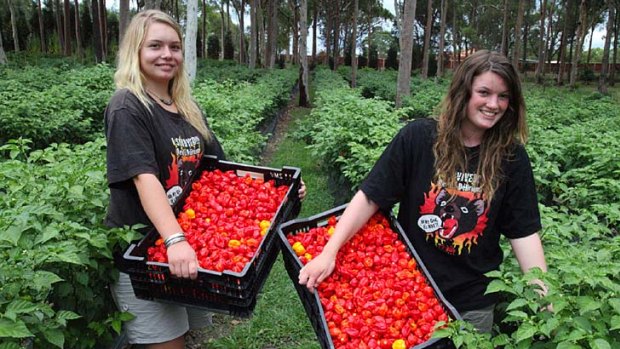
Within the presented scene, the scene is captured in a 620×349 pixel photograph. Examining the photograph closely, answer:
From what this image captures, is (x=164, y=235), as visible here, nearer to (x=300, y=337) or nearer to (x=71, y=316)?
(x=71, y=316)

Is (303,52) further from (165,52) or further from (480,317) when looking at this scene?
(480,317)

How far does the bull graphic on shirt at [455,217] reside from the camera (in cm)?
223

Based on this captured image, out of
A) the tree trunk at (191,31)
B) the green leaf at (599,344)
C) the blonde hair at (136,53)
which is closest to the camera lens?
the green leaf at (599,344)

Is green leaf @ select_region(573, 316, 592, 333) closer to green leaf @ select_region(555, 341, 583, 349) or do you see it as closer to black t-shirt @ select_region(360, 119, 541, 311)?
green leaf @ select_region(555, 341, 583, 349)

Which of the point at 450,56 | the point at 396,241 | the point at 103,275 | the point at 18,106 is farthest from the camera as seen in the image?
the point at 450,56

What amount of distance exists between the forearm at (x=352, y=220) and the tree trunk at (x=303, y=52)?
1533 centimetres

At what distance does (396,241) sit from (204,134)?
114 cm

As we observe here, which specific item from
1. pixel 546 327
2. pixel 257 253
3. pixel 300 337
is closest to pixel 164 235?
pixel 257 253

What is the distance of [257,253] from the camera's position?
2.13m

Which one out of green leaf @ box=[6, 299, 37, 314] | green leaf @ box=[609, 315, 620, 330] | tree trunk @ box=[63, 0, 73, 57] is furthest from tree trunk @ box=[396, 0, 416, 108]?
tree trunk @ box=[63, 0, 73, 57]

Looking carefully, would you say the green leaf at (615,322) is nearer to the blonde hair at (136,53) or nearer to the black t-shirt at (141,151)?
the black t-shirt at (141,151)

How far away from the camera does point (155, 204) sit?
2143 millimetres

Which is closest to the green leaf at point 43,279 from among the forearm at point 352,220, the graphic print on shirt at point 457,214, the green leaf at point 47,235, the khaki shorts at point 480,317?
the green leaf at point 47,235

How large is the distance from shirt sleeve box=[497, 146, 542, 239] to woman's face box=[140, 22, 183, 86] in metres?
1.63
